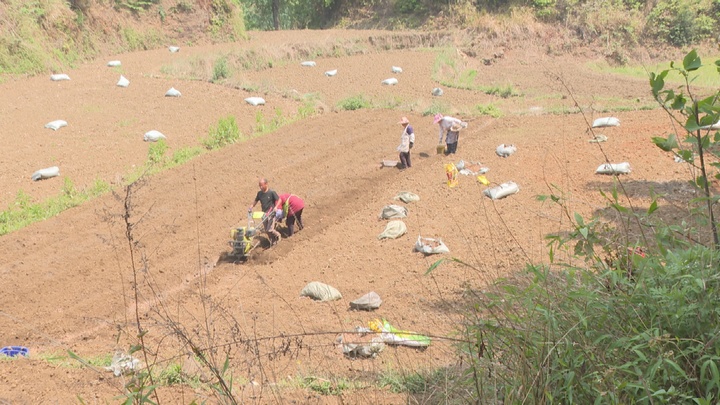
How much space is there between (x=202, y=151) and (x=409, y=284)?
343 inches

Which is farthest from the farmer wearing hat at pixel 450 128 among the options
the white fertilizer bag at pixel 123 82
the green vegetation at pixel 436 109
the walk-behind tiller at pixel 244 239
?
the white fertilizer bag at pixel 123 82

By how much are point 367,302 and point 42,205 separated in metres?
7.86

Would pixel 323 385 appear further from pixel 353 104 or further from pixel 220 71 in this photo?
pixel 220 71

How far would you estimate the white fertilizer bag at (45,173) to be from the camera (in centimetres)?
1491

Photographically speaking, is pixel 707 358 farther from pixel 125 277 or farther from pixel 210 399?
pixel 125 277

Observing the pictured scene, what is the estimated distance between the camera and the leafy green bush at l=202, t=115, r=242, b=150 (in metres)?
17.3

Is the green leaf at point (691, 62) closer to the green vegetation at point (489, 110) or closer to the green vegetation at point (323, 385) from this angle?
the green vegetation at point (323, 385)

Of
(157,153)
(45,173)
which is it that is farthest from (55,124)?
(157,153)

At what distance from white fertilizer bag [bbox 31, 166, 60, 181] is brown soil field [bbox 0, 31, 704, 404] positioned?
0.19m

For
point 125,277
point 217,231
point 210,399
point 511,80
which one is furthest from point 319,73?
point 210,399

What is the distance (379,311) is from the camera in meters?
8.88

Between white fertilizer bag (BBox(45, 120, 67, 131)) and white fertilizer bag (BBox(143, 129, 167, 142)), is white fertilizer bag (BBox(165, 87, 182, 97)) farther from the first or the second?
white fertilizer bag (BBox(143, 129, 167, 142))

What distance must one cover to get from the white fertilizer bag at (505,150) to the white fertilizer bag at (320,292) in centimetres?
656

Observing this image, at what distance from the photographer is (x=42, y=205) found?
13.8 meters
